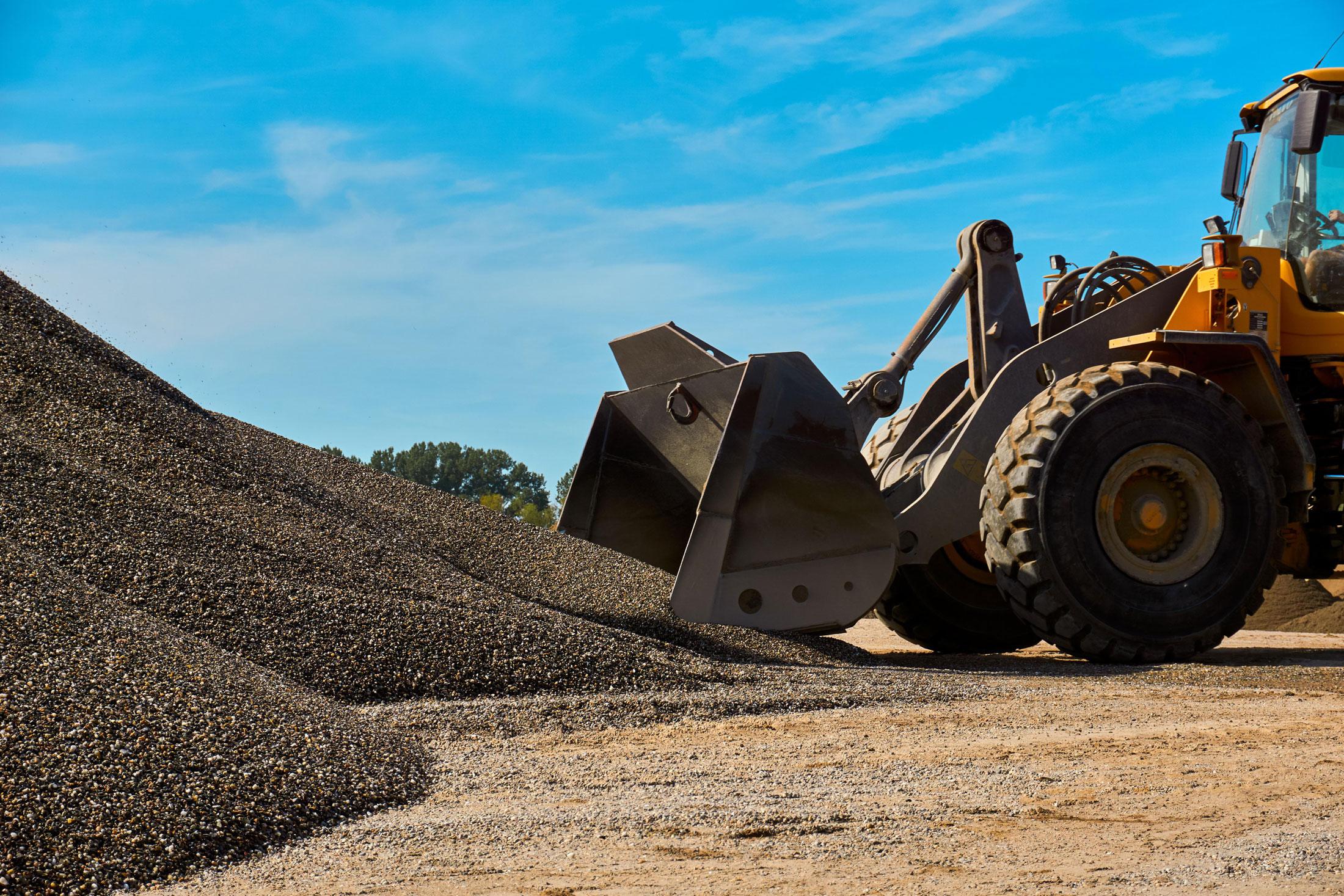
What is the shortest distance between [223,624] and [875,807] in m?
3.02

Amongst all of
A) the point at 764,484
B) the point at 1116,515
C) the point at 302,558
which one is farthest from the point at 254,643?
the point at 1116,515

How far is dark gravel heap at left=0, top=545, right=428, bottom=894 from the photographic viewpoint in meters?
2.86

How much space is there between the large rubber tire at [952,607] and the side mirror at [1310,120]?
2.62 metres

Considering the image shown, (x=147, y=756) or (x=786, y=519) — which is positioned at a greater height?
(x=786, y=519)

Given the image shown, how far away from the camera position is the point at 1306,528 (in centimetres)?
746

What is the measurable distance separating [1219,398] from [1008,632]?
2.09 meters

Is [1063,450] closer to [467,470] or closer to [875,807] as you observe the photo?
[875,807]

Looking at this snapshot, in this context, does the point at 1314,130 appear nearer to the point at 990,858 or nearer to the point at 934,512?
the point at 934,512

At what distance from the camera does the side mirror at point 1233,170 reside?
756 centimetres

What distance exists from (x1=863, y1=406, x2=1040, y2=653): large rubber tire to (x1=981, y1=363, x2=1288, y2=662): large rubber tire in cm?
140

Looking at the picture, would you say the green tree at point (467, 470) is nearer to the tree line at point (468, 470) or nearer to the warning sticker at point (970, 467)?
the tree line at point (468, 470)

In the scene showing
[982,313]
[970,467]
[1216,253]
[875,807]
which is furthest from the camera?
[982,313]

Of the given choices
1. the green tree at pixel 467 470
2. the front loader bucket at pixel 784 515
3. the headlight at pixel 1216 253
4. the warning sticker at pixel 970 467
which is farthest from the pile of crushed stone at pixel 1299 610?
the green tree at pixel 467 470

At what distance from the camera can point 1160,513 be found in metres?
6.32
